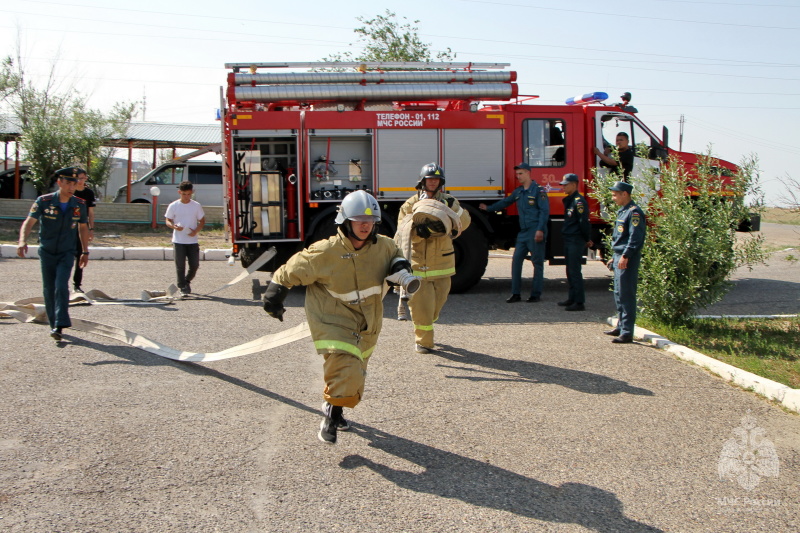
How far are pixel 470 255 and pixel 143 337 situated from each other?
204 inches

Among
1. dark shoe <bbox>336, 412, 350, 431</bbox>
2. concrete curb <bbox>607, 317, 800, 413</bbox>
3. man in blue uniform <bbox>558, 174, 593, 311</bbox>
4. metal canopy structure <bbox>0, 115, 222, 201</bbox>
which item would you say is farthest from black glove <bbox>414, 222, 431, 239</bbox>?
metal canopy structure <bbox>0, 115, 222, 201</bbox>

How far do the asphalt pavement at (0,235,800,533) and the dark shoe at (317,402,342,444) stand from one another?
10cm

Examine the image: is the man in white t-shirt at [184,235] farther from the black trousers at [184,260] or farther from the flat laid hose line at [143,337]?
the flat laid hose line at [143,337]

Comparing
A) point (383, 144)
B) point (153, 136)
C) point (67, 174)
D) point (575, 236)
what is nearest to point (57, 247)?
point (67, 174)

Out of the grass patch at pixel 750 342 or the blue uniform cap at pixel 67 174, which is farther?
the blue uniform cap at pixel 67 174

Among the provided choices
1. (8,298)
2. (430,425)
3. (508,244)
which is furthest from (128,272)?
(430,425)

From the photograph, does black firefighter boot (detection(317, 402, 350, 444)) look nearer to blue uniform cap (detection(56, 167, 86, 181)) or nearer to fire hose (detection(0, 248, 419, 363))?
fire hose (detection(0, 248, 419, 363))

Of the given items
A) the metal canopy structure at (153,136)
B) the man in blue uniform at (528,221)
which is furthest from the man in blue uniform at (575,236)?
the metal canopy structure at (153,136)

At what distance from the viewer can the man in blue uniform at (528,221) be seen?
10031 millimetres

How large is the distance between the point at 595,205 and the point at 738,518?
8019mm

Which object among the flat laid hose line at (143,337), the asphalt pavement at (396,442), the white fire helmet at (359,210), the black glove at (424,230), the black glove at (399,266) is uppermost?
the white fire helmet at (359,210)

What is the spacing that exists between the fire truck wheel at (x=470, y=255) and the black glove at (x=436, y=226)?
3.69 m

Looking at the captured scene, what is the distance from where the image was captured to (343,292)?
458cm

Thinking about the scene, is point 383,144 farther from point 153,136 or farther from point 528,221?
point 153,136
